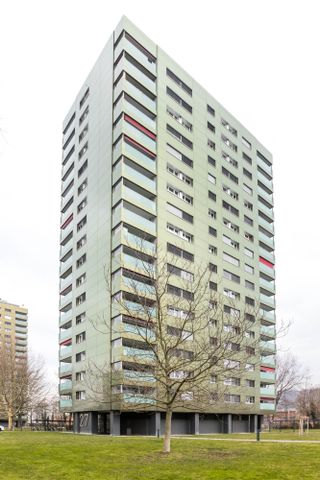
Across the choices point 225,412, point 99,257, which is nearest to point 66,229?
point 99,257

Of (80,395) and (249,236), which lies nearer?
(80,395)

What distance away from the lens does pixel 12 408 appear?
66.4 m

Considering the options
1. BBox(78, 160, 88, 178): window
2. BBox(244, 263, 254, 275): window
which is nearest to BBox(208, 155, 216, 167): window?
BBox(244, 263, 254, 275): window

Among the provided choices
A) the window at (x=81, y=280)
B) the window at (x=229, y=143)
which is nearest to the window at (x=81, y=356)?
the window at (x=81, y=280)

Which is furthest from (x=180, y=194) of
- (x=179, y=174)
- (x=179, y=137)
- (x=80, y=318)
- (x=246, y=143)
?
(x=246, y=143)

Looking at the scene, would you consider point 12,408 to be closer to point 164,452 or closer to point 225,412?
point 225,412

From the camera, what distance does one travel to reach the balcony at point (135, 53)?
185 ft

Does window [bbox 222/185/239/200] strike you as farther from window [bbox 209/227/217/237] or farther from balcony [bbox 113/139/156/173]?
balcony [bbox 113/139/156/173]

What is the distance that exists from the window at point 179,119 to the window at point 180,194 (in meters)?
9.52

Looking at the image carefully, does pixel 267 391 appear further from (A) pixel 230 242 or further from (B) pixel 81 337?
(B) pixel 81 337

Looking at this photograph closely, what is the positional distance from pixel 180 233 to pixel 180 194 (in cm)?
513

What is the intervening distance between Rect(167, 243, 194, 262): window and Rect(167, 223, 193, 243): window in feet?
5.31

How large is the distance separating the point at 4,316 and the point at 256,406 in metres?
155

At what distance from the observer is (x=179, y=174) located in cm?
6028
